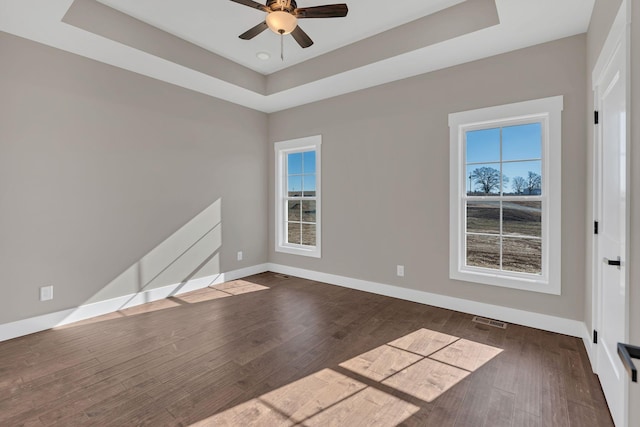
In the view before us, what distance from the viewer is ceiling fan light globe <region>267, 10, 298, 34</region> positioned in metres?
2.27

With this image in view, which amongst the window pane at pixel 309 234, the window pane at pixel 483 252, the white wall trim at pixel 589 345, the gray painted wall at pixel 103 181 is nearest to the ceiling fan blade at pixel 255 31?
the gray painted wall at pixel 103 181

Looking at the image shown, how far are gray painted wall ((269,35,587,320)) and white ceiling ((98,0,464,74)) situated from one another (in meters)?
0.82

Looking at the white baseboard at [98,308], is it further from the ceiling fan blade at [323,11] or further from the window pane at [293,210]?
the ceiling fan blade at [323,11]

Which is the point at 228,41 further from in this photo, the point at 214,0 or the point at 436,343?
the point at 436,343

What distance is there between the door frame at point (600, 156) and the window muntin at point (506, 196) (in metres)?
0.72

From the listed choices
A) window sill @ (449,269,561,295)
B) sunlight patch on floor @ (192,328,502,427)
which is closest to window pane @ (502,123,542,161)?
window sill @ (449,269,561,295)

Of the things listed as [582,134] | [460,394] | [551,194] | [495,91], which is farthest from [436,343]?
[495,91]

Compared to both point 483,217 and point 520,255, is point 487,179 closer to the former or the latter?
point 483,217

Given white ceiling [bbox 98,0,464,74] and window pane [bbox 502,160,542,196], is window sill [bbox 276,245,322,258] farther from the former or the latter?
white ceiling [bbox 98,0,464,74]

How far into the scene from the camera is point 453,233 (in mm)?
3473

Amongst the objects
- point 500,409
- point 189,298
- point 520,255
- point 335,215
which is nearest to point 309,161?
point 335,215

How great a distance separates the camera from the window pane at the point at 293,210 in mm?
5220

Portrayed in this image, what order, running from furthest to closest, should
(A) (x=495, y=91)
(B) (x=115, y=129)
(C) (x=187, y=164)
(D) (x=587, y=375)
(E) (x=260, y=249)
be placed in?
(E) (x=260, y=249) → (C) (x=187, y=164) → (B) (x=115, y=129) → (A) (x=495, y=91) → (D) (x=587, y=375)

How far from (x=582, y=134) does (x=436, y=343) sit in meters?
2.40
